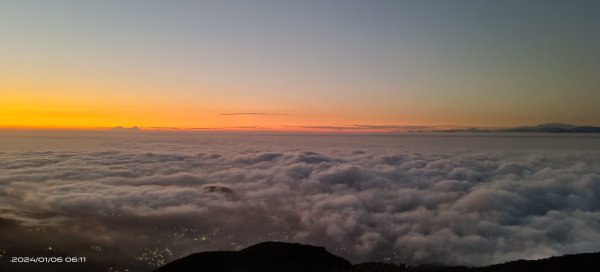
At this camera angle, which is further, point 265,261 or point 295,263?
point 295,263

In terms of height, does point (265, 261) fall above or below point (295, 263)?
above

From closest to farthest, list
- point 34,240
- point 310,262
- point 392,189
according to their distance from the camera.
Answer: point 310,262 < point 34,240 < point 392,189

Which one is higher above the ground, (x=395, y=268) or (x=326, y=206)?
(x=395, y=268)

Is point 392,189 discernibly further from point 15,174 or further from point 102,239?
point 15,174

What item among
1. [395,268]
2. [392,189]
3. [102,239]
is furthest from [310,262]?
[392,189]

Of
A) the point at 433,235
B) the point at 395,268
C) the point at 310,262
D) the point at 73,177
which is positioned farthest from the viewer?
the point at 73,177

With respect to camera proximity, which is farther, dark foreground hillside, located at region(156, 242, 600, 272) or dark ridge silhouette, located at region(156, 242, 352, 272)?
dark ridge silhouette, located at region(156, 242, 352, 272)

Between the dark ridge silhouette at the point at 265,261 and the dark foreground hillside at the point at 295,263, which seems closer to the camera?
the dark foreground hillside at the point at 295,263

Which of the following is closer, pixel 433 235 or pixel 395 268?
pixel 395 268
